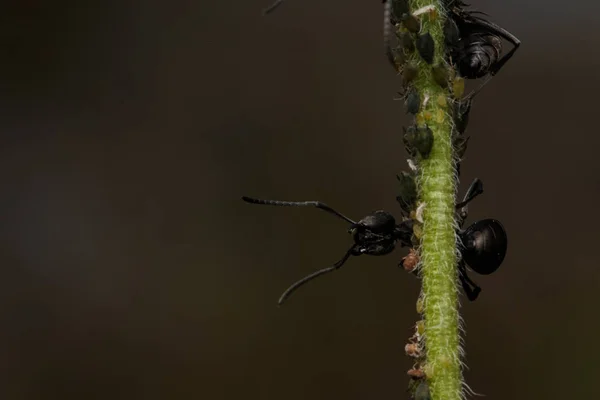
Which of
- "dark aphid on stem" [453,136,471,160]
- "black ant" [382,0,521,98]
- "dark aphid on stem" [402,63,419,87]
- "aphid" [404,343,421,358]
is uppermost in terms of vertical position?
"black ant" [382,0,521,98]

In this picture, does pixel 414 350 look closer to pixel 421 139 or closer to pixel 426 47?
pixel 421 139

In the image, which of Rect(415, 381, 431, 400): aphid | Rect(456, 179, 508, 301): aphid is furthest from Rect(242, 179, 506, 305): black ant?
Rect(415, 381, 431, 400): aphid

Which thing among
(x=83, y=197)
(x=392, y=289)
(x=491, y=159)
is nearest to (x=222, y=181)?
(x=83, y=197)

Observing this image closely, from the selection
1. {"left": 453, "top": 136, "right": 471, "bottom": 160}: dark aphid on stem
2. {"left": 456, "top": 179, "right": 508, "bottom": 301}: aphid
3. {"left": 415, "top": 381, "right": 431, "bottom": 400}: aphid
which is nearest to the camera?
{"left": 415, "top": 381, "right": 431, "bottom": 400}: aphid

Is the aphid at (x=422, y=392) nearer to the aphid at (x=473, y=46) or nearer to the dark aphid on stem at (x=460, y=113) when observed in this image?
the dark aphid on stem at (x=460, y=113)

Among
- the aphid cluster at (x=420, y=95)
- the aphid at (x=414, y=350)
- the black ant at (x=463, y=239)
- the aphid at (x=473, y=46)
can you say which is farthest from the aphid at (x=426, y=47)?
the aphid at (x=414, y=350)

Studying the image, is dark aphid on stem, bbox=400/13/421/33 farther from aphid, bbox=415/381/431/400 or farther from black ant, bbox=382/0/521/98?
aphid, bbox=415/381/431/400

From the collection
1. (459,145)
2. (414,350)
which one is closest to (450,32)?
(459,145)

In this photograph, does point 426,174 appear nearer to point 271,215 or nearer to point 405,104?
point 405,104
